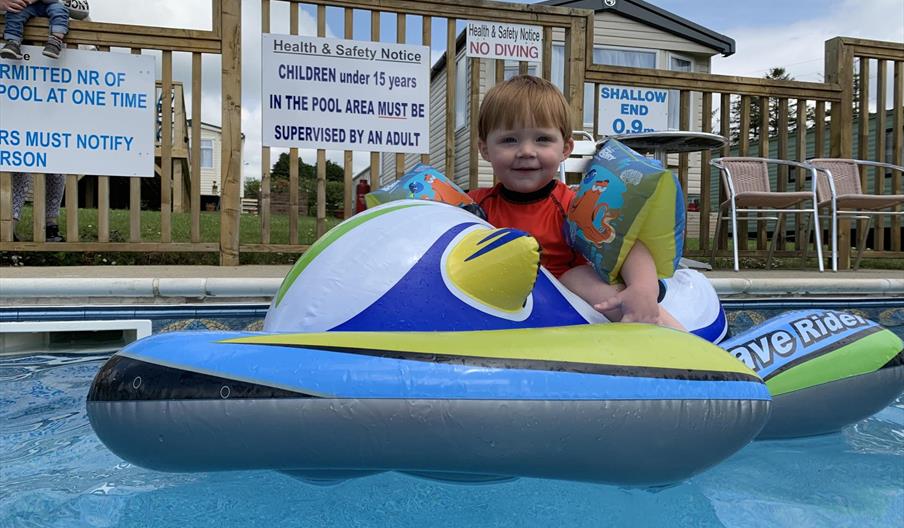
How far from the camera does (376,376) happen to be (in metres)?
1.41

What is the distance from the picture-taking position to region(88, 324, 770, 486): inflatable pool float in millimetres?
1400

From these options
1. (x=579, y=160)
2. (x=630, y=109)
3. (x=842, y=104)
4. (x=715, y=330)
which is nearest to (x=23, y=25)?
(x=579, y=160)

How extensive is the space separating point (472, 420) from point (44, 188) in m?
4.21

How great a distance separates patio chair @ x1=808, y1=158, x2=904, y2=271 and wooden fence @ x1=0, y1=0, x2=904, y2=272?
23cm

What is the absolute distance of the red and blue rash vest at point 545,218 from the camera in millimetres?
2117

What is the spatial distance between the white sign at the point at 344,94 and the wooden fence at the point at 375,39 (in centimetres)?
12

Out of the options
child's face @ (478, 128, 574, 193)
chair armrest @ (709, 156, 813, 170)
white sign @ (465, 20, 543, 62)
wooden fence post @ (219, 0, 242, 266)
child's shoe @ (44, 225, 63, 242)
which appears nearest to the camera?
child's face @ (478, 128, 574, 193)

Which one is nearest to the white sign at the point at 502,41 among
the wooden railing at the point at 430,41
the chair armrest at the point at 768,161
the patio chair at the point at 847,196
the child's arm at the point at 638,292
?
the wooden railing at the point at 430,41

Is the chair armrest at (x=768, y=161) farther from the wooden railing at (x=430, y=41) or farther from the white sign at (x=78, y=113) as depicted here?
the white sign at (x=78, y=113)

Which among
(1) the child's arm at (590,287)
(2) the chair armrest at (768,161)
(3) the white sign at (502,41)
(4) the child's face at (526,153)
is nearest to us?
(1) the child's arm at (590,287)

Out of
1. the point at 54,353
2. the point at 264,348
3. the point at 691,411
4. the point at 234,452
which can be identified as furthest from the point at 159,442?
the point at 54,353

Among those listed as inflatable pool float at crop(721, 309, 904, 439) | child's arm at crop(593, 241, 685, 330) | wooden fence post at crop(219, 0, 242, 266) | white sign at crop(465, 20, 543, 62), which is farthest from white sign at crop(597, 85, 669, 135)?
child's arm at crop(593, 241, 685, 330)

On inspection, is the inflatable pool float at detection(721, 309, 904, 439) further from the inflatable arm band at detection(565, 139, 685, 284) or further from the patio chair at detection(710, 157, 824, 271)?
the patio chair at detection(710, 157, 824, 271)

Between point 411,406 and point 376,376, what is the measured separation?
0.09 metres
